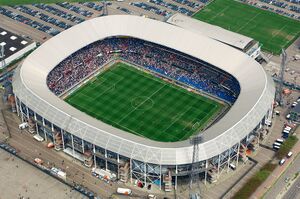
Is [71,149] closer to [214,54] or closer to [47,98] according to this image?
[47,98]

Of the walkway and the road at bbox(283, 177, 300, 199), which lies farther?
the walkway

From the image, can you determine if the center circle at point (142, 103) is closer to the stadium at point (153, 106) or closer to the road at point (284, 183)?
the stadium at point (153, 106)

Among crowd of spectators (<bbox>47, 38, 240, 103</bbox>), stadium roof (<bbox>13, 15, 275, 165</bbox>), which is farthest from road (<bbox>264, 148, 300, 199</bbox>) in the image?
crowd of spectators (<bbox>47, 38, 240, 103</bbox>)

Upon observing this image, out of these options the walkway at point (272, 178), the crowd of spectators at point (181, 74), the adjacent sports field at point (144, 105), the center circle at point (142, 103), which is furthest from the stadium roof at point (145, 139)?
the center circle at point (142, 103)

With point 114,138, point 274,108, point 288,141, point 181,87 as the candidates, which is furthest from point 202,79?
point 114,138

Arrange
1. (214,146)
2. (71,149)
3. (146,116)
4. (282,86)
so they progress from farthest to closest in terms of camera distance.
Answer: (282,86) < (146,116) < (71,149) < (214,146)

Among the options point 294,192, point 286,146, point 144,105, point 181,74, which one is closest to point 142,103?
point 144,105

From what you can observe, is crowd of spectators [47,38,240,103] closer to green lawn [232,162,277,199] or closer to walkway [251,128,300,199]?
walkway [251,128,300,199]
